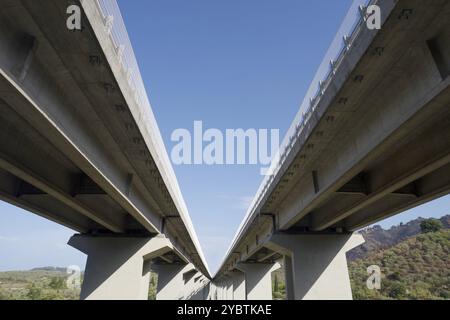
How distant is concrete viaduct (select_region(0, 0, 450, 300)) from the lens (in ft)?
19.6

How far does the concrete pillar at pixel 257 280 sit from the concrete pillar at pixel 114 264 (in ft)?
87.7

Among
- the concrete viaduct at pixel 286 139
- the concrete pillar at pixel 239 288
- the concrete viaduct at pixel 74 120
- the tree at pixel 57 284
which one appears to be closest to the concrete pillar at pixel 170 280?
the concrete pillar at pixel 239 288

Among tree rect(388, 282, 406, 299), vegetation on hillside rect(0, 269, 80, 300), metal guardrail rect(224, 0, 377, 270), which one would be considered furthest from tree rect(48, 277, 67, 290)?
metal guardrail rect(224, 0, 377, 270)

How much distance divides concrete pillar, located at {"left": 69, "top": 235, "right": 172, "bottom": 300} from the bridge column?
9.40 meters

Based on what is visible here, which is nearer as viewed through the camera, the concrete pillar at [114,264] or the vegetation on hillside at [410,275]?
the concrete pillar at [114,264]

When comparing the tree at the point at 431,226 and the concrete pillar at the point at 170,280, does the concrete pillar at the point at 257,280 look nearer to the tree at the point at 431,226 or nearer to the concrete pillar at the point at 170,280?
the concrete pillar at the point at 170,280

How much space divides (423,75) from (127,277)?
2074 centimetres

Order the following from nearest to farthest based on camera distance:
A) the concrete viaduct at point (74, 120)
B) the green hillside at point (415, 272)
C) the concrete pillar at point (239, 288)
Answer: the concrete viaduct at point (74, 120) < the concrete pillar at point (239, 288) < the green hillside at point (415, 272)

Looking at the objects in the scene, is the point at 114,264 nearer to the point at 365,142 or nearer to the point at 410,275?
the point at 365,142

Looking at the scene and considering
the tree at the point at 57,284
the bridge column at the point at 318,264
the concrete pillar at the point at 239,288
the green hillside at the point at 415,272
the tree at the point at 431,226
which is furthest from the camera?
the tree at the point at 57,284

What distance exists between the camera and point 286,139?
13.1 m

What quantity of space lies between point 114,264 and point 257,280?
1151 inches

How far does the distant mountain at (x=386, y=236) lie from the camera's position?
509 feet

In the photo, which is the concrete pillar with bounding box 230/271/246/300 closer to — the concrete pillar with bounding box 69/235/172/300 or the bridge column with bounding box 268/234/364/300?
the concrete pillar with bounding box 69/235/172/300
